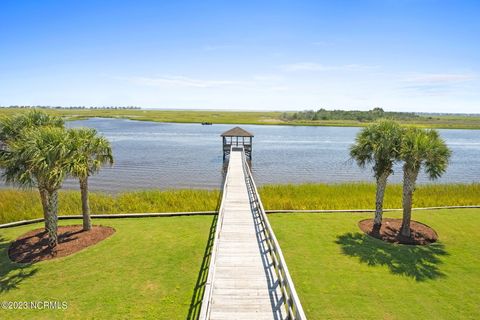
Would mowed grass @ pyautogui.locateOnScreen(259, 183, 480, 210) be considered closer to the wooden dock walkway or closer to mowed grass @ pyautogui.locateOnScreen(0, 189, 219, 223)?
mowed grass @ pyautogui.locateOnScreen(0, 189, 219, 223)

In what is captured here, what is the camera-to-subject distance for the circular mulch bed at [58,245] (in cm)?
1224

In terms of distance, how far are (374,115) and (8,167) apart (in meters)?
161

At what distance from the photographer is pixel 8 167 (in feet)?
41.0

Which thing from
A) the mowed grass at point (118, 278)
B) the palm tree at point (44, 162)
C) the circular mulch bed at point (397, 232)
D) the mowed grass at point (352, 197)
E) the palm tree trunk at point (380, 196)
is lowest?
the mowed grass at point (118, 278)

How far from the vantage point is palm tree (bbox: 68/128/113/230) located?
41.1ft

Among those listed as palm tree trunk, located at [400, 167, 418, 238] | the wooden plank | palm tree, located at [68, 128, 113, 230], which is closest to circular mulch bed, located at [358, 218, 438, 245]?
palm tree trunk, located at [400, 167, 418, 238]

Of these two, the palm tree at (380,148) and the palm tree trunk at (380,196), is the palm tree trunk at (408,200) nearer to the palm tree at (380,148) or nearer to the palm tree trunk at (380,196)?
the palm tree at (380,148)

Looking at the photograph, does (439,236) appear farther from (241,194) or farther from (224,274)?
(224,274)

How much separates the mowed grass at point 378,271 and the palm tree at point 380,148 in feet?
9.27

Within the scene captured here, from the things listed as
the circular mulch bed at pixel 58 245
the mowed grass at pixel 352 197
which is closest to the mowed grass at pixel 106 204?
the circular mulch bed at pixel 58 245

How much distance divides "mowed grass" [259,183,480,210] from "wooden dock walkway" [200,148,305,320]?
6.85m

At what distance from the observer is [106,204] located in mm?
19359

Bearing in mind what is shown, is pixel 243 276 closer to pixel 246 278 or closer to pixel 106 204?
pixel 246 278

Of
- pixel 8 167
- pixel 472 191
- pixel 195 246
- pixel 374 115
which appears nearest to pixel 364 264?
pixel 195 246
